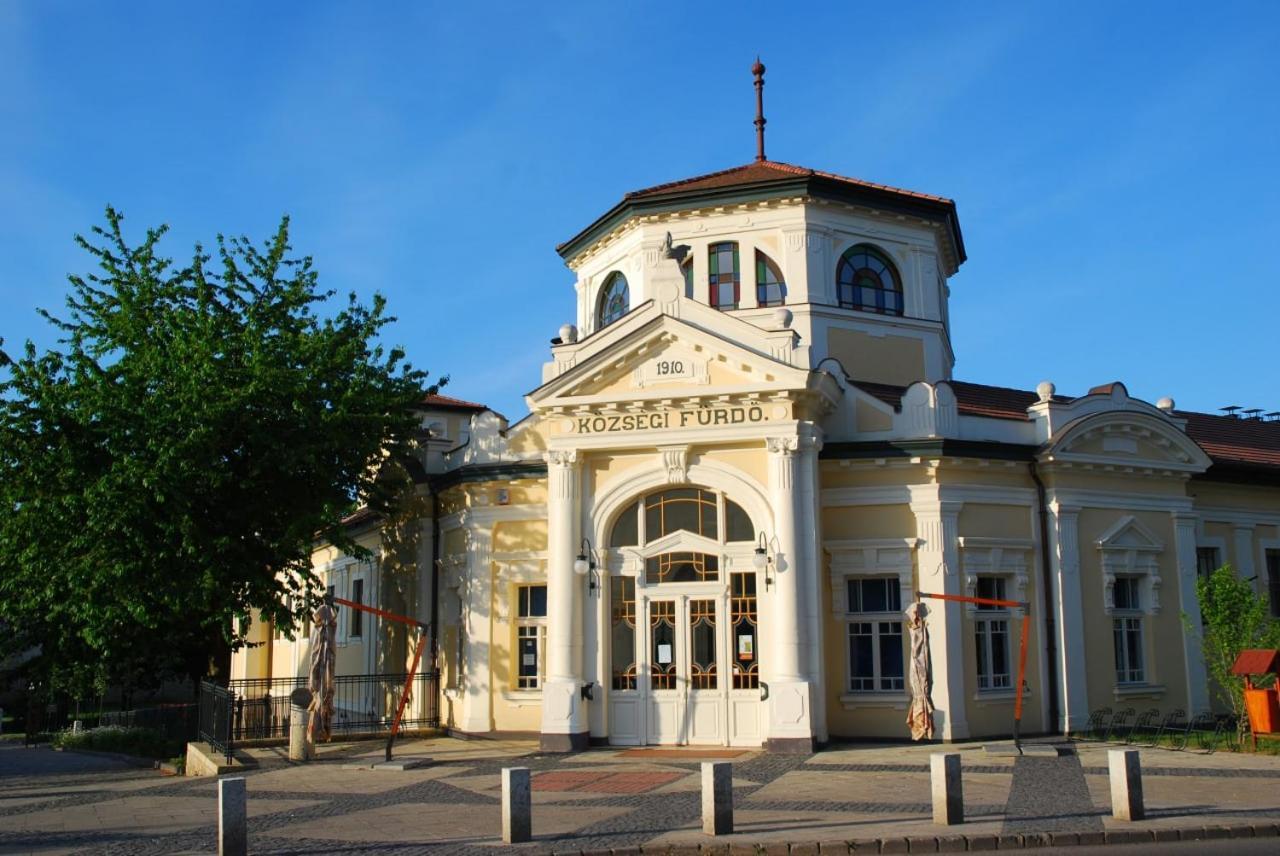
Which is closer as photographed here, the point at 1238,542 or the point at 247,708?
the point at 1238,542

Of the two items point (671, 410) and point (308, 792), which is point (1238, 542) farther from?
point (308, 792)

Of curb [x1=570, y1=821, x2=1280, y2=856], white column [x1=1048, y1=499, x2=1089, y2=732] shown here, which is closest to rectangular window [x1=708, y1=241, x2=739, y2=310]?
white column [x1=1048, y1=499, x2=1089, y2=732]

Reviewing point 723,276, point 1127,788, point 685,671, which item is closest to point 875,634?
point 685,671

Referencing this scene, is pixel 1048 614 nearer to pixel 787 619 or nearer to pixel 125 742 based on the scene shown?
pixel 787 619

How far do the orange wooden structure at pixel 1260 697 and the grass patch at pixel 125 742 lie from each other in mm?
18412

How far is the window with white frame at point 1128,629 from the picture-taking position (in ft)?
72.0

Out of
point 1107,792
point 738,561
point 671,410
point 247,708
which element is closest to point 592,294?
point 671,410

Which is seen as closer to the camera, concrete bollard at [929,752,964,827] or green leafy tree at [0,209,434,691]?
concrete bollard at [929,752,964,827]

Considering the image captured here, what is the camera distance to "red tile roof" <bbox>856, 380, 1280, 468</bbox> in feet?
76.1

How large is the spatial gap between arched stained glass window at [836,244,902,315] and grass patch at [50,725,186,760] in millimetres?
15792

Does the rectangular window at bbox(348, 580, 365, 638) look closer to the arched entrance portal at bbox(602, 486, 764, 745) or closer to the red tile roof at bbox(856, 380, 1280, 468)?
the arched entrance portal at bbox(602, 486, 764, 745)

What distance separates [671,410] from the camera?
2006 cm

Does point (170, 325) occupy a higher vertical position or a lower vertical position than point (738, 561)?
higher

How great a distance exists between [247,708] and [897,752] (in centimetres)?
1505
